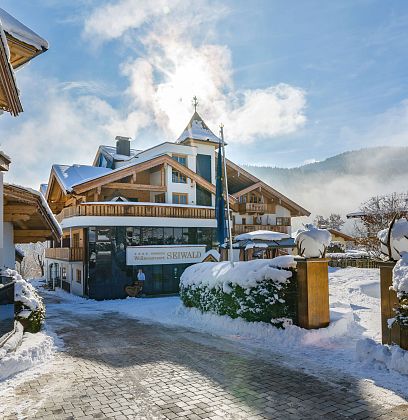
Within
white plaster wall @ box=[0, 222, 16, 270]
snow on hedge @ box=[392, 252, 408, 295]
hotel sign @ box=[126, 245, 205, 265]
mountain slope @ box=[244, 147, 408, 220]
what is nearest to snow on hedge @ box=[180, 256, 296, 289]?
snow on hedge @ box=[392, 252, 408, 295]

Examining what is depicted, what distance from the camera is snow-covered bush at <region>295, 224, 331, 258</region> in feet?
35.1

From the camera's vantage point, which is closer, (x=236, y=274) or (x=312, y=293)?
(x=312, y=293)

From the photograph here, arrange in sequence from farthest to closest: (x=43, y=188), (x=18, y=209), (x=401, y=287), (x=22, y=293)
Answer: (x=43, y=188) → (x=18, y=209) → (x=22, y=293) → (x=401, y=287)

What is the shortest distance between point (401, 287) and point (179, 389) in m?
4.74

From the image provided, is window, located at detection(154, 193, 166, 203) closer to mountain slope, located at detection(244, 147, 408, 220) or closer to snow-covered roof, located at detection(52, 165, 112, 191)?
snow-covered roof, located at detection(52, 165, 112, 191)

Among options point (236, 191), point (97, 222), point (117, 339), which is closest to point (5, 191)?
point (117, 339)

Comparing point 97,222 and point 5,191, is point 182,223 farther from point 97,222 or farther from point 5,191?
point 5,191

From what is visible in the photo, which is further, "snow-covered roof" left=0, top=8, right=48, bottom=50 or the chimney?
the chimney

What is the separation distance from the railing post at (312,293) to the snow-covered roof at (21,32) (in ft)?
30.6

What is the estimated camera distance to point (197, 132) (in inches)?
1273

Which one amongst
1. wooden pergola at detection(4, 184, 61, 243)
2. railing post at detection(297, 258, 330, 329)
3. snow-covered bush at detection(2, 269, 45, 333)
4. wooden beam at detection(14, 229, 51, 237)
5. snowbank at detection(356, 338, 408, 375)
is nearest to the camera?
snowbank at detection(356, 338, 408, 375)

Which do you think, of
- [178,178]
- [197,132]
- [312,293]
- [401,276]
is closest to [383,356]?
[401,276]

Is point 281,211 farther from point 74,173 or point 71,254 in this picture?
point 71,254

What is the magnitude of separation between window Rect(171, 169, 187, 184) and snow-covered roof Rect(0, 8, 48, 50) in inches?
658
